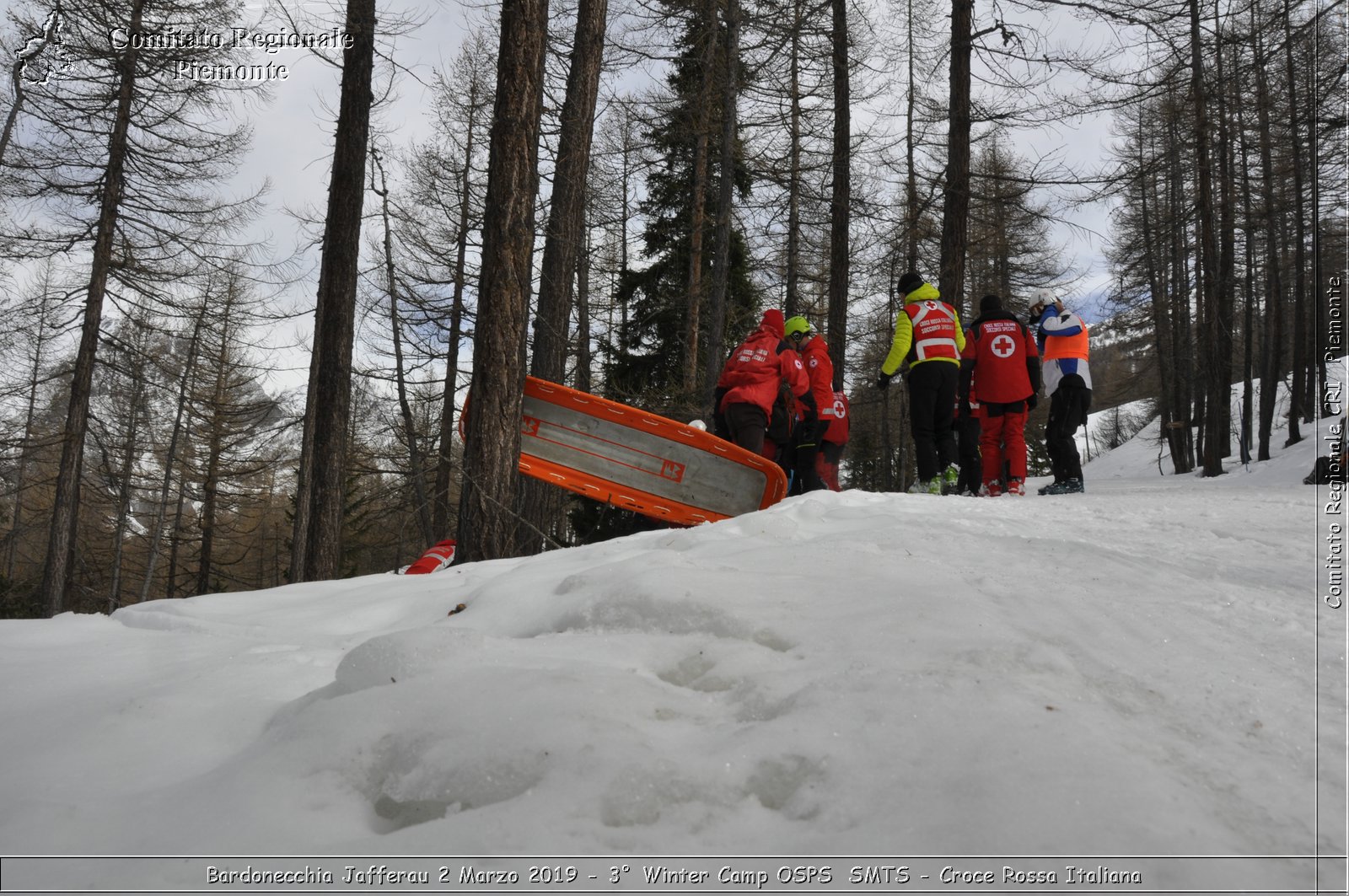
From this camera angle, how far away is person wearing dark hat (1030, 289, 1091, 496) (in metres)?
6.43

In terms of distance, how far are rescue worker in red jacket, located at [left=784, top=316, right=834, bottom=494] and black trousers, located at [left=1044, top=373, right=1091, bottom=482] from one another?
2055mm

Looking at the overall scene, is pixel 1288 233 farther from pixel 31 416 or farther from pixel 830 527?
pixel 31 416

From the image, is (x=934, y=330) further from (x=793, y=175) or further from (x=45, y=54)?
(x=45, y=54)

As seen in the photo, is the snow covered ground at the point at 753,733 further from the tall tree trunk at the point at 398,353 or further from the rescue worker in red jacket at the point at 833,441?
the tall tree trunk at the point at 398,353

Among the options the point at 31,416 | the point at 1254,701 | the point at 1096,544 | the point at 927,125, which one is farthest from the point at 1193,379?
the point at 31,416

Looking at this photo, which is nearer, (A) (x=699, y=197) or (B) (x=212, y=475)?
(A) (x=699, y=197)

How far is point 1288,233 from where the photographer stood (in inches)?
773

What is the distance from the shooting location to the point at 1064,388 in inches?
262

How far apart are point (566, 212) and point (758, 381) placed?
122 inches

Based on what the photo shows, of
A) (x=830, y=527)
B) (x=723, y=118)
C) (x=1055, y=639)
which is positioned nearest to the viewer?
(x=1055, y=639)

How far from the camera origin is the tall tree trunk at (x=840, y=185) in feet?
35.6

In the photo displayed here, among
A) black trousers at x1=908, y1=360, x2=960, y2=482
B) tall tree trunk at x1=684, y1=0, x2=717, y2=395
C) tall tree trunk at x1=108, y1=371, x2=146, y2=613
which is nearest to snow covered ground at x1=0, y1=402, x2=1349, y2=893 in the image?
black trousers at x1=908, y1=360, x2=960, y2=482

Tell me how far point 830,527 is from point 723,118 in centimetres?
938

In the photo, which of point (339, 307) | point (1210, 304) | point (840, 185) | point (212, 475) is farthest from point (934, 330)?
point (212, 475)
